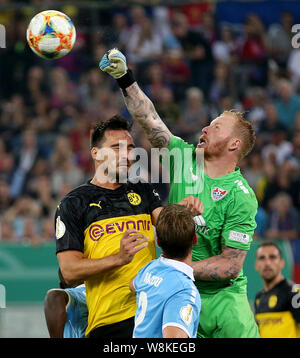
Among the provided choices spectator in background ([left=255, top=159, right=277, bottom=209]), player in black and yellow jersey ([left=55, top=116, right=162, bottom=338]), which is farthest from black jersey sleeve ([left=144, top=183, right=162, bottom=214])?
spectator in background ([left=255, top=159, right=277, bottom=209])

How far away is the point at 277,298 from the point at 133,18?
25.8ft

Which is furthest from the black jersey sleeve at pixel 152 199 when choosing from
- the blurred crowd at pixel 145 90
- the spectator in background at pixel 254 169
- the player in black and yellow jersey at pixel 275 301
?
the spectator in background at pixel 254 169

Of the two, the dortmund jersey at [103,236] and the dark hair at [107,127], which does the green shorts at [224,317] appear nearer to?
the dortmund jersey at [103,236]

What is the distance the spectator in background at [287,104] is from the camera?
12.7 meters

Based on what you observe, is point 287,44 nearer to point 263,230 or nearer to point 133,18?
point 133,18

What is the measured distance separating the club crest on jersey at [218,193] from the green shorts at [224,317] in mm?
724

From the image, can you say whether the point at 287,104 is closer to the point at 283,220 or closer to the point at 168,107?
the point at 168,107

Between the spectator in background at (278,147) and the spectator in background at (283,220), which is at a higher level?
the spectator in background at (278,147)

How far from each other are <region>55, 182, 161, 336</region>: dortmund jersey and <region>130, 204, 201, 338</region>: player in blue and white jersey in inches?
22.0

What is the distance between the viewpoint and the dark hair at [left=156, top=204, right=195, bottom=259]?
175 inches

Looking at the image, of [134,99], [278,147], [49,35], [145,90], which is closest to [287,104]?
[278,147]

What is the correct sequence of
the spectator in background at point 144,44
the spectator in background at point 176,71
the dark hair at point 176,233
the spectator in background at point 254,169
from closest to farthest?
the dark hair at point 176,233 < the spectator in background at point 254,169 < the spectator in background at point 176,71 < the spectator in background at point 144,44

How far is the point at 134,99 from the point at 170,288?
5.72 feet
